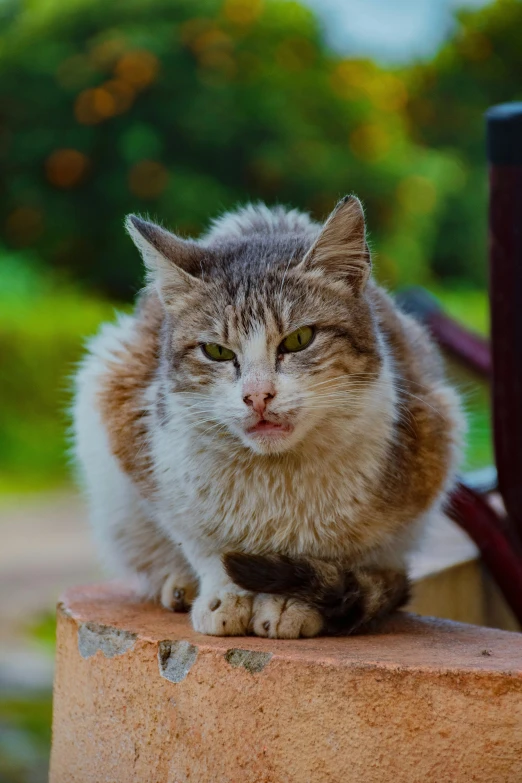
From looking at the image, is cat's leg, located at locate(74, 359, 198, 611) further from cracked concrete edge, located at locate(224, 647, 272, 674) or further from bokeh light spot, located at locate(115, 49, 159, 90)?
bokeh light spot, located at locate(115, 49, 159, 90)

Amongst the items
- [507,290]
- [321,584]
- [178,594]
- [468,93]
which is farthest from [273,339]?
[468,93]

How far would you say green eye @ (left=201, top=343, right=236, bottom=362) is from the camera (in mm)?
2082

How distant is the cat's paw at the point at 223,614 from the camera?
82.7 inches

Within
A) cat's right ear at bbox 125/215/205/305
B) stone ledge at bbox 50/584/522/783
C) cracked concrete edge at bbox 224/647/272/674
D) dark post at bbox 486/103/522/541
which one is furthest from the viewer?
dark post at bbox 486/103/522/541

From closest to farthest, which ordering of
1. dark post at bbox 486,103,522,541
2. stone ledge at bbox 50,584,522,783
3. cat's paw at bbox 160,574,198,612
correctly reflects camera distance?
stone ledge at bbox 50,584,522,783 → cat's paw at bbox 160,574,198,612 → dark post at bbox 486,103,522,541

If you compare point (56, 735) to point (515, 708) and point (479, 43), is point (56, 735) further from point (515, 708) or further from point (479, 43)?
point (479, 43)

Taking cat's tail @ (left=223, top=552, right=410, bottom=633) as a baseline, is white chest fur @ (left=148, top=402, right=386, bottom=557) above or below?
above

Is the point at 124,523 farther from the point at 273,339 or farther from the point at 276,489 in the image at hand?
the point at 273,339

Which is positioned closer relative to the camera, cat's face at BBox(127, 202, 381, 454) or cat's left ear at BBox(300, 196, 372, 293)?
cat's face at BBox(127, 202, 381, 454)

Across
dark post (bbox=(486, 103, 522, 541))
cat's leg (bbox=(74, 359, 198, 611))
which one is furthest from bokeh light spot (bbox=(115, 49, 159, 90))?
A: cat's leg (bbox=(74, 359, 198, 611))

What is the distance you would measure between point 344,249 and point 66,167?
24.4 ft

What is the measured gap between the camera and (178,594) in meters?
2.46

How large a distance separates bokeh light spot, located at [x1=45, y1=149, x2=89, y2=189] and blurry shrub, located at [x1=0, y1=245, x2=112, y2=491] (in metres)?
1.20

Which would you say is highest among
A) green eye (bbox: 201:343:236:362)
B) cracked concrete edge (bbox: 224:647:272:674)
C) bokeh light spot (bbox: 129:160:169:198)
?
bokeh light spot (bbox: 129:160:169:198)
